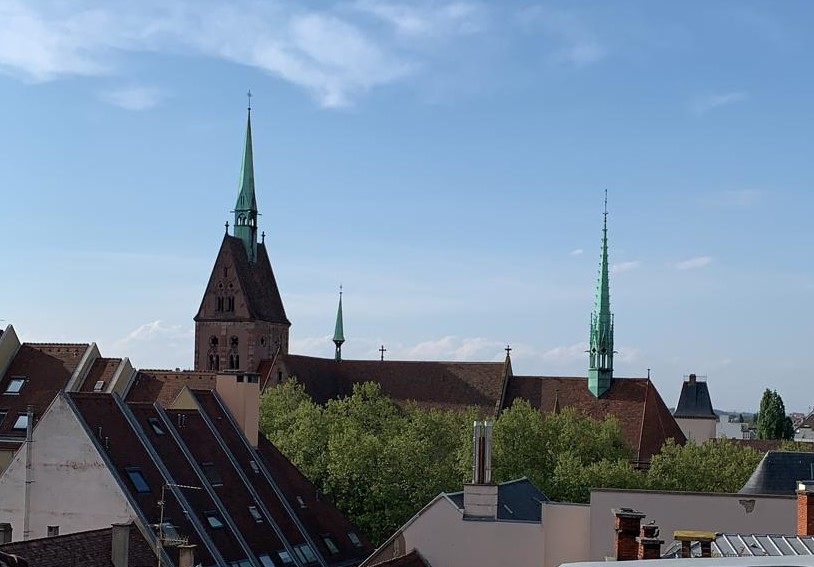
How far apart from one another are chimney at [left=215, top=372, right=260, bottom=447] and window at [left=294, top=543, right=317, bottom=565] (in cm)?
570

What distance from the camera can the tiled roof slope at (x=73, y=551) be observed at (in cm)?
2544

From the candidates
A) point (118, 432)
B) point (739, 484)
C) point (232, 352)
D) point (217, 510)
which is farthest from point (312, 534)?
point (232, 352)

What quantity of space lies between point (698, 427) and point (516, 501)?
2283 inches

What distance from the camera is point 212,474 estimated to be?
1564 inches

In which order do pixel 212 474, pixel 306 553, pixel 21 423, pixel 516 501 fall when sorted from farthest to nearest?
pixel 21 423
pixel 306 553
pixel 212 474
pixel 516 501

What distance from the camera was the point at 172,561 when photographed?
106 feet

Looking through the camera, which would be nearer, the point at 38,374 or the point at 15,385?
the point at 15,385

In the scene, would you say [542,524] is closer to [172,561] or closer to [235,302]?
[172,561]

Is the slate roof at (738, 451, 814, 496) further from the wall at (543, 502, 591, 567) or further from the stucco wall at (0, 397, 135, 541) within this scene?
the stucco wall at (0, 397, 135, 541)

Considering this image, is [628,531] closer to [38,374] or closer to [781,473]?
[781,473]

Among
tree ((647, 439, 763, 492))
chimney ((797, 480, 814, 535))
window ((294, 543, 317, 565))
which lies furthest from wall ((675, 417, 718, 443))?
chimney ((797, 480, 814, 535))

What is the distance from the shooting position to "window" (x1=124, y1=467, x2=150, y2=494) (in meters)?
34.6

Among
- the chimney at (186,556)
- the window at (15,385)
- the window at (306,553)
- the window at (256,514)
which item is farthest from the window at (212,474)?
the window at (15,385)

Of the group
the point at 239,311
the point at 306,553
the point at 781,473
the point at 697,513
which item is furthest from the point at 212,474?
the point at 239,311
